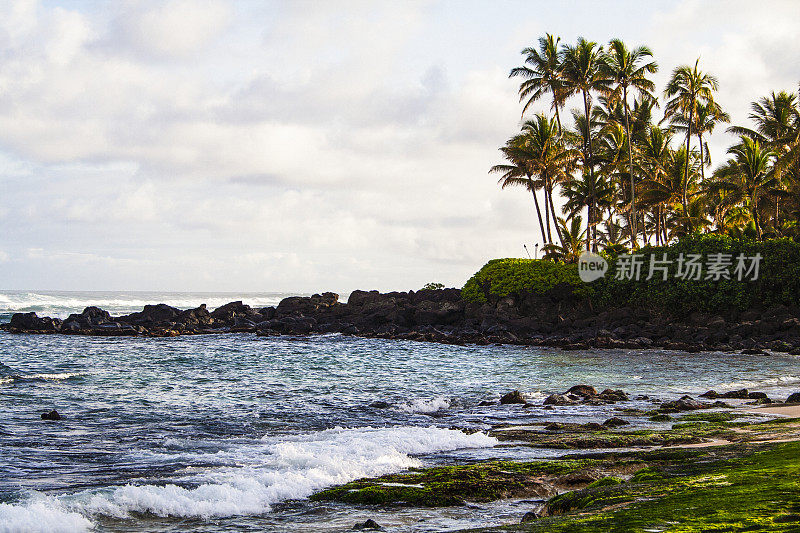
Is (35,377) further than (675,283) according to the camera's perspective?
No

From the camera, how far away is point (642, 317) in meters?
41.4

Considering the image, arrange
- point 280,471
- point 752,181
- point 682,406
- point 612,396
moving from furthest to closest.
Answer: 1. point 752,181
2. point 612,396
3. point 682,406
4. point 280,471

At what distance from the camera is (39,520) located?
22.9ft

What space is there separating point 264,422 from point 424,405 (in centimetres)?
407

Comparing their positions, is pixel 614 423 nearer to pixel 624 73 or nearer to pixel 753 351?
pixel 753 351

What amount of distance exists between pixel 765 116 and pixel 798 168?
5.81m

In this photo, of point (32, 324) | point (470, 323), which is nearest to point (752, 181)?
point (470, 323)

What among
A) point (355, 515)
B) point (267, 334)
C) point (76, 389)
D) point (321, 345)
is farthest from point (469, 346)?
point (355, 515)

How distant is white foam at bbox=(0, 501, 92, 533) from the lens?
270 inches

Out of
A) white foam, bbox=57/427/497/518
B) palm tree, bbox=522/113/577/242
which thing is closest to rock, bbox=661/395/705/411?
white foam, bbox=57/427/497/518

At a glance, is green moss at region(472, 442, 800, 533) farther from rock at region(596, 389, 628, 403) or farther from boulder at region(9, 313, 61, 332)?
boulder at region(9, 313, 61, 332)

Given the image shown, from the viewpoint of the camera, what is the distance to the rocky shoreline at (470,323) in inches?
1405

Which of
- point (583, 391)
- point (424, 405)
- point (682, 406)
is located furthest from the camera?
point (583, 391)

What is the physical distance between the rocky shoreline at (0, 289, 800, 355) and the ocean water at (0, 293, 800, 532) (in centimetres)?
461
